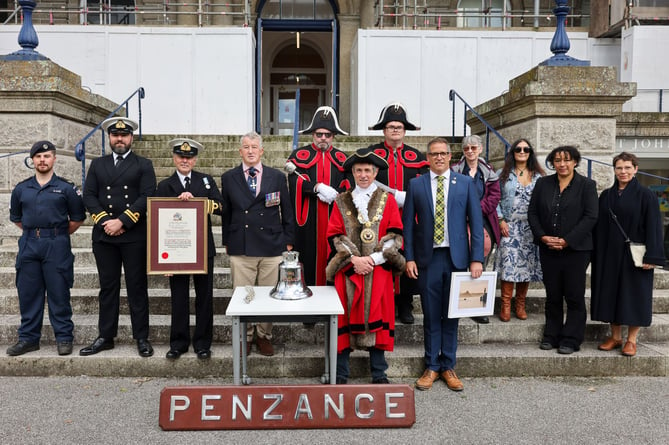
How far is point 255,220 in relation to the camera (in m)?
4.86

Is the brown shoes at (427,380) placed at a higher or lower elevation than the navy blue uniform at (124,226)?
lower

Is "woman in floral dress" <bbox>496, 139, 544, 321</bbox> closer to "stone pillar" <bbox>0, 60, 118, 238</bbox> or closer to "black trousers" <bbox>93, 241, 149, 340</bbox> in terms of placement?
"black trousers" <bbox>93, 241, 149, 340</bbox>

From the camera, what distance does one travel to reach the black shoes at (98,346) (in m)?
5.00

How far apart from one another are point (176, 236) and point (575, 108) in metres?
4.79

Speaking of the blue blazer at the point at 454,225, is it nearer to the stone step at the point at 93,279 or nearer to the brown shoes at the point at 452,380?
the brown shoes at the point at 452,380

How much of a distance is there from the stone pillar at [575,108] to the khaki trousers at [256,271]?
12.0 ft

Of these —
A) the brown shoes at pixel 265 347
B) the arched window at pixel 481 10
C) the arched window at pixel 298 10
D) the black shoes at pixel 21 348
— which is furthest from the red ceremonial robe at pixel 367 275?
the arched window at pixel 481 10

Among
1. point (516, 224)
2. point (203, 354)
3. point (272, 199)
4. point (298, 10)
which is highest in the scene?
point (298, 10)

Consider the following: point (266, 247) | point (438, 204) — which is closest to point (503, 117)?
point (438, 204)

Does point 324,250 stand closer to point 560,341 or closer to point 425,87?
point 560,341

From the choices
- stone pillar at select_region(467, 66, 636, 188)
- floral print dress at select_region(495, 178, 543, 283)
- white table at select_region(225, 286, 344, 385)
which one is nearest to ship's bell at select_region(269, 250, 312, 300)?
white table at select_region(225, 286, 344, 385)

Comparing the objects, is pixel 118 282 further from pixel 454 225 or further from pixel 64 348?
pixel 454 225

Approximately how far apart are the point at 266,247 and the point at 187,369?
131 cm

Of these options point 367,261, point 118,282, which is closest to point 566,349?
point 367,261
